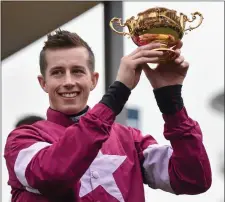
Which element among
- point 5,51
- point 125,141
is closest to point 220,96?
point 5,51

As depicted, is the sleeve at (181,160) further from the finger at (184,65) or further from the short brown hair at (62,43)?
the short brown hair at (62,43)

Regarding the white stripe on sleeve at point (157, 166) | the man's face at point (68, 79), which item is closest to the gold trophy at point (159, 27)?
Answer: the man's face at point (68, 79)

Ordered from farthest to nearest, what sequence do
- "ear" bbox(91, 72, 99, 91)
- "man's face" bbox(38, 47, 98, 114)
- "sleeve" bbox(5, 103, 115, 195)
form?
Answer: "ear" bbox(91, 72, 99, 91)
"man's face" bbox(38, 47, 98, 114)
"sleeve" bbox(5, 103, 115, 195)

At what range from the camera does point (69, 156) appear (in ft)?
4.65

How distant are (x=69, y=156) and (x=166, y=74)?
33 centimetres

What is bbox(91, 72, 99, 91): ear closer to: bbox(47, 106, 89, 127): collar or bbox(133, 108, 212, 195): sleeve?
bbox(47, 106, 89, 127): collar

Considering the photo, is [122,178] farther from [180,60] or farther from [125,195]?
[180,60]

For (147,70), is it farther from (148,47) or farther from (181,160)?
(181,160)

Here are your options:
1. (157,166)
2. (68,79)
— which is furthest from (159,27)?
(157,166)

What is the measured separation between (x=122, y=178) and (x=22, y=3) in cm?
236

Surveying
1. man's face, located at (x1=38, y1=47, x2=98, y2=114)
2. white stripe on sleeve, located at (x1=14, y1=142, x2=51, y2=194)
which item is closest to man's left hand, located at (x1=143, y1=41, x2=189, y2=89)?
man's face, located at (x1=38, y1=47, x2=98, y2=114)

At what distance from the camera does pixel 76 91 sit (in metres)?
1.63

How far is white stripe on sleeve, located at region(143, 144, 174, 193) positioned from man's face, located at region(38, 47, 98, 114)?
8.6 inches

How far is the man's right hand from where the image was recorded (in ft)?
4.78
